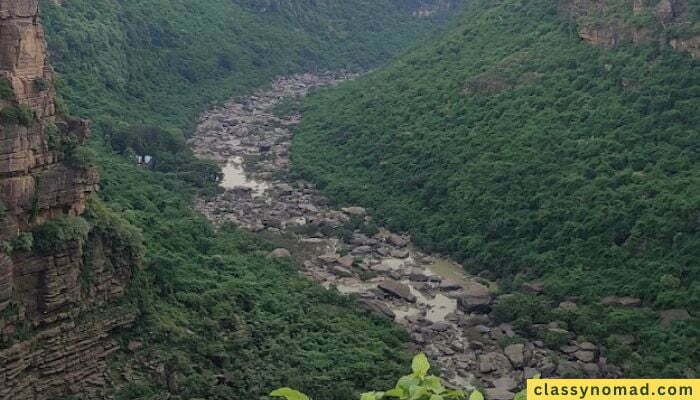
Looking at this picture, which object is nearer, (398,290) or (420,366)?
(420,366)

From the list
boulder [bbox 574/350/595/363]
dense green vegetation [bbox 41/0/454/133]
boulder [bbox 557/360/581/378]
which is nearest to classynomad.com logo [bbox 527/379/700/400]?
boulder [bbox 557/360/581/378]

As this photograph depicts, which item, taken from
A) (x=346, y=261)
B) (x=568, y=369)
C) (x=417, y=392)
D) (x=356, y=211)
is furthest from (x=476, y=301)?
(x=417, y=392)

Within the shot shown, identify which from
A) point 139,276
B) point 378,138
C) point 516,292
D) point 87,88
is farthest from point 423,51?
point 139,276

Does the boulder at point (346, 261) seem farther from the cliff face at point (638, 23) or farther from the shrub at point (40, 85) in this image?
the cliff face at point (638, 23)

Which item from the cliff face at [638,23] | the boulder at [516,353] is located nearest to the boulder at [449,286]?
the boulder at [516,353]

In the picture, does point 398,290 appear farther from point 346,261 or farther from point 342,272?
point 346,261

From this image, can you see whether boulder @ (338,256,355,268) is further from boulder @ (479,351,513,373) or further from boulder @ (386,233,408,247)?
boulder @ (479,351,513,373)
